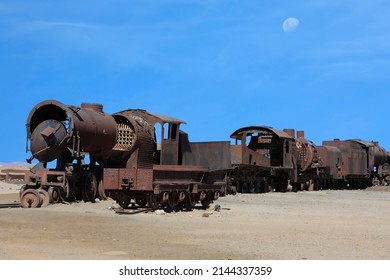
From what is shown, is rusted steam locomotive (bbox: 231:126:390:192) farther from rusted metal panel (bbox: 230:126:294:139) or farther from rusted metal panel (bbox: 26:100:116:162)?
rusted metal panel (bbox: 26:100:116:162)

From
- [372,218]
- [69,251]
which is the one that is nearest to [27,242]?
[69,251]

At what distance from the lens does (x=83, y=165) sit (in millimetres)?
21453

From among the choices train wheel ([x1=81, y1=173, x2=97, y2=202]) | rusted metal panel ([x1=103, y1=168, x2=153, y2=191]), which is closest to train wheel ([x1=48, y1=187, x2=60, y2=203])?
train wheel ([x1=81, y1=173, x2=97, y2=202])

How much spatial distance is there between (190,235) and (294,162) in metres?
25.5

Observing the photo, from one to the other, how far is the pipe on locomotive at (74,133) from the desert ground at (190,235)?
2.78m

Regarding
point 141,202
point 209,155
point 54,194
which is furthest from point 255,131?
point 54,194

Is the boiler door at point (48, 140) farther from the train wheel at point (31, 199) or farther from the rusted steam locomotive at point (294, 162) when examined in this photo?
the rusted steam locomotive at point (294, 162)

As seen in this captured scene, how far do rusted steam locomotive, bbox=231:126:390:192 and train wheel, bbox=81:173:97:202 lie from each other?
378 inches

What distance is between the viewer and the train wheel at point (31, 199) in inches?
725

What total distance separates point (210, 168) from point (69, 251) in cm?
1067

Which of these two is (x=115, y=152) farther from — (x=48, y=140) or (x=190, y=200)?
(x=190, y=200)

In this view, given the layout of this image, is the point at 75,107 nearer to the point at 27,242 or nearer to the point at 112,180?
the point at 112,180

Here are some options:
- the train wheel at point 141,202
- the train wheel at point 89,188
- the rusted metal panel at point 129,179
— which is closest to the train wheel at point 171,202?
the train wheel at point 141,202

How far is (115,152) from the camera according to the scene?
19484 millimetres
